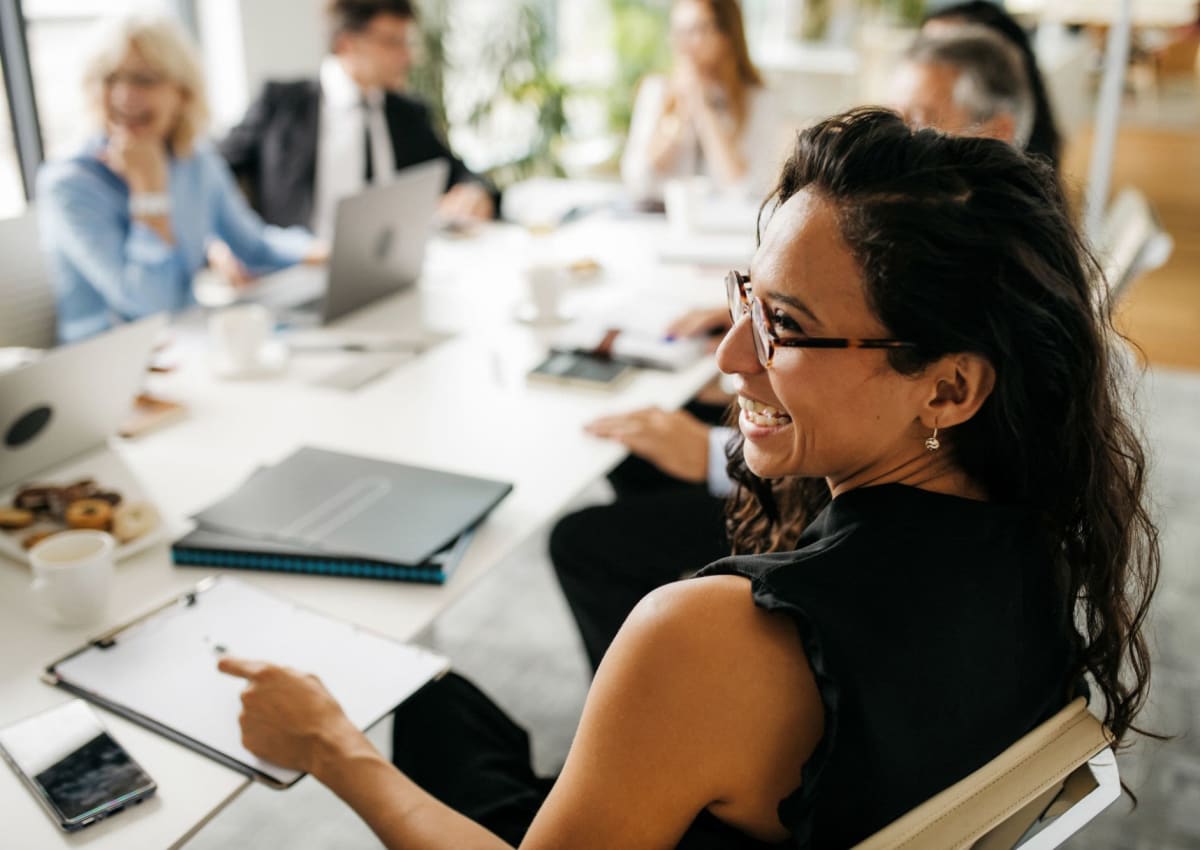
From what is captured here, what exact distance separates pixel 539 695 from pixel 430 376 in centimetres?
76

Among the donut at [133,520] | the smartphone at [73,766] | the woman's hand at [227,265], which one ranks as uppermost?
the woman's hand at [227,265]

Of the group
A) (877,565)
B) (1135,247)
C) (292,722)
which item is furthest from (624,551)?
(1135,247)

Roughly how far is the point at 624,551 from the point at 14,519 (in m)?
0.91

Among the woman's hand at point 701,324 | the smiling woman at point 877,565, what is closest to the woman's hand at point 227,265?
the woman's hand at point 701,324

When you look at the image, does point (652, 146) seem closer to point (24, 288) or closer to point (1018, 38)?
point (1018, 38)

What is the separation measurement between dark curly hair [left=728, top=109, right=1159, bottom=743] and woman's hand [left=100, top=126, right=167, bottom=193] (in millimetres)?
1976

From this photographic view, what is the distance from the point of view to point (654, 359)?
6.61ft

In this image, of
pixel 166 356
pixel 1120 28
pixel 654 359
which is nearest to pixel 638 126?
pixel 654 359

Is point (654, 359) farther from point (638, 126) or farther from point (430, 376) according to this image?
point (638, 126)

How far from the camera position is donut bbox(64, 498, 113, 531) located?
4.50 feet

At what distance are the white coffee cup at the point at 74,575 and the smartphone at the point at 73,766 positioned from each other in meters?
0.15

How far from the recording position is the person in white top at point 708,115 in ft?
10.9

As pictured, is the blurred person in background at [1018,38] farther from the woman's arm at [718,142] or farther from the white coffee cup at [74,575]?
the white coffee cup at [74,575]

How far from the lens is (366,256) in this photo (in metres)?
2.26
